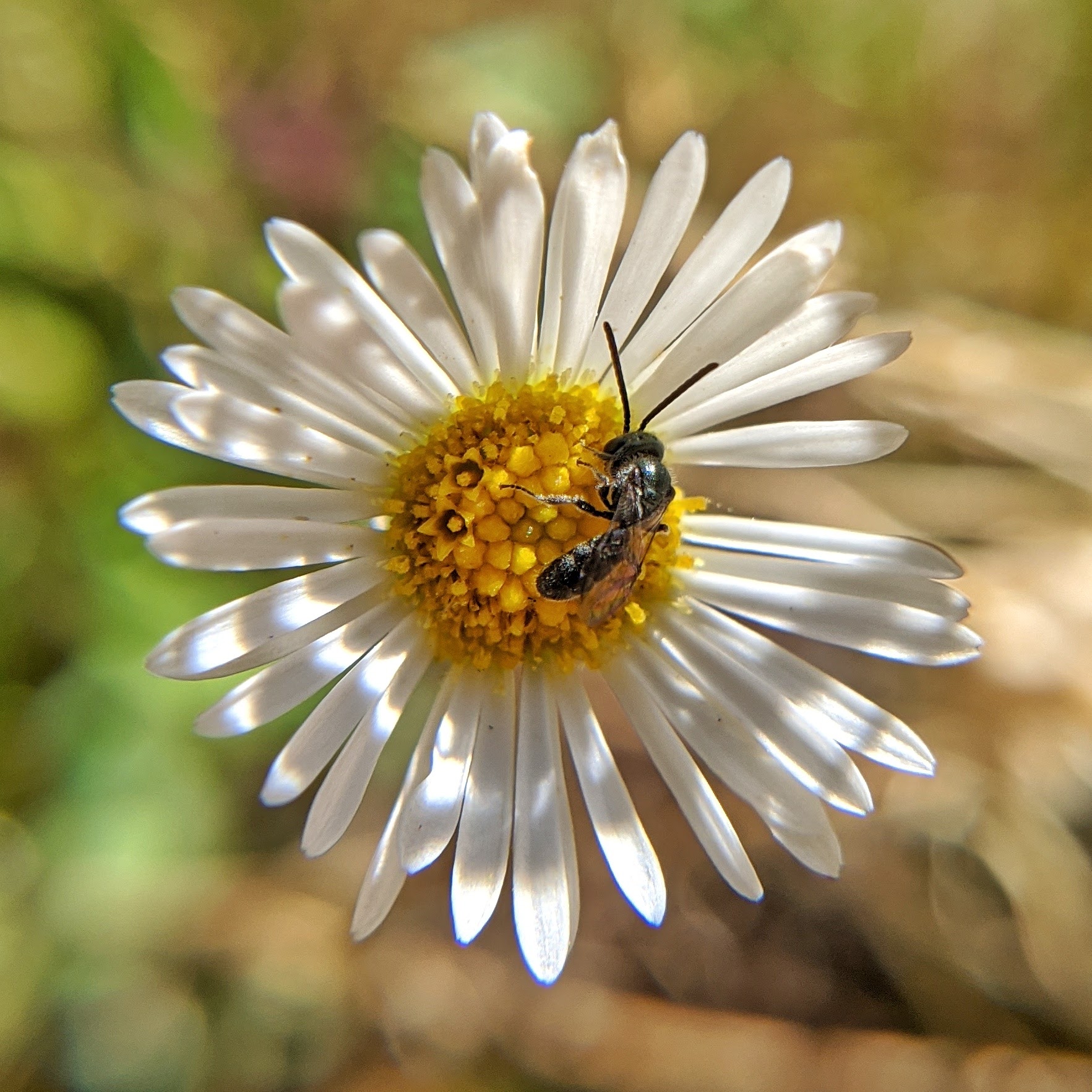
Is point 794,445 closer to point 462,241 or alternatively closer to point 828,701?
point 828,701

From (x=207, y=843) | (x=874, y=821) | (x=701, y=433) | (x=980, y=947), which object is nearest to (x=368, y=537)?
(x=701, y=433)

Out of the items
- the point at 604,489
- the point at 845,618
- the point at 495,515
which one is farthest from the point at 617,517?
the point at 845,618

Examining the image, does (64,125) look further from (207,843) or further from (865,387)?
(865,387)

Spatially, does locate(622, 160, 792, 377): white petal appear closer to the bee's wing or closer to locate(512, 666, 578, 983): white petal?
the bee's wing

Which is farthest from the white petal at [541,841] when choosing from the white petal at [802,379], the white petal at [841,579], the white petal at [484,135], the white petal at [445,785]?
the white petal at [484,135]

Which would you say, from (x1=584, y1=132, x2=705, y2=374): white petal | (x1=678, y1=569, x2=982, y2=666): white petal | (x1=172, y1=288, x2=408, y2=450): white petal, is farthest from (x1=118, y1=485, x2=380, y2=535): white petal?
(x1=678, y1=569, x2=982, y2=666): white petal

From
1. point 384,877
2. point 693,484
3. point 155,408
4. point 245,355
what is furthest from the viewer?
point 693,484

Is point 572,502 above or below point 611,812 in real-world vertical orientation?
above
